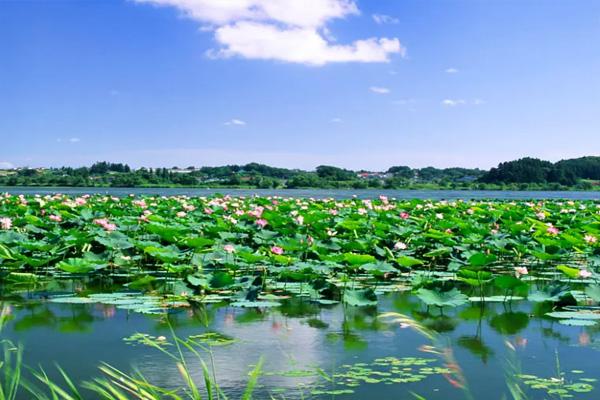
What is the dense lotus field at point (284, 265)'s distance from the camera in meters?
5.00

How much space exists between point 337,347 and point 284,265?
3166 millimetres

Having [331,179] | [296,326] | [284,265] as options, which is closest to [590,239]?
[284,265]

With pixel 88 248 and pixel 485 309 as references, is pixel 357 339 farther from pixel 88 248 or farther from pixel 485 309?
pixel 88 248

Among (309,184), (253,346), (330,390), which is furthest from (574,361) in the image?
(309,184)

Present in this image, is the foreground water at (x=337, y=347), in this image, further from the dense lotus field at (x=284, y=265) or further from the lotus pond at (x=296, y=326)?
the dense lotus field at (x=284, y=265)

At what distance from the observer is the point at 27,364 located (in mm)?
3309

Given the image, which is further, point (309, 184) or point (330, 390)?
point (309, 184)

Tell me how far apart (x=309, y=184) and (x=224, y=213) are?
67037 mm

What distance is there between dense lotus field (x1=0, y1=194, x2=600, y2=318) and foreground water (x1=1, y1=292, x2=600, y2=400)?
0.19 meters

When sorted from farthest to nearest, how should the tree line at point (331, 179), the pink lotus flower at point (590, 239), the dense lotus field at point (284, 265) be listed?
1. the tree line at point (331, 179)
2. the pink lotus flower at point (590, 239)
3. the dense lotus field at point (284, 265)

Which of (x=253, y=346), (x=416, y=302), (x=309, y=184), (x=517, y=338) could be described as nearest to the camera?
(x=253, y=346)

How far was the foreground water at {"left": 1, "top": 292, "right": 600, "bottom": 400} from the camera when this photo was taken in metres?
3.02

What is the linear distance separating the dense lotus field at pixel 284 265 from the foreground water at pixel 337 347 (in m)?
0.19

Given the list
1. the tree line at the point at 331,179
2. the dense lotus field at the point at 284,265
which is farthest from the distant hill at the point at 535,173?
the dense lotus field at the point at 284,265
